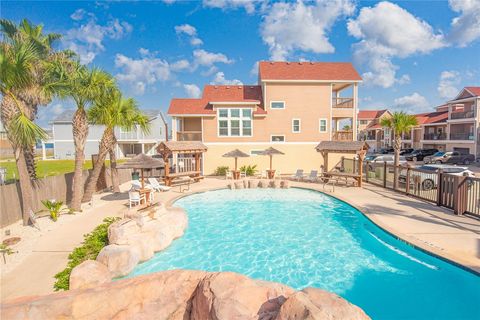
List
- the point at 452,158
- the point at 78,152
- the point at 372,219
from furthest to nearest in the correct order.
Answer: the point at 452,158 < the point at 78,152 < the point at 372,219

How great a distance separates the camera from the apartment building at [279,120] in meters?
24.7

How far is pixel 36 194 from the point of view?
11961mm

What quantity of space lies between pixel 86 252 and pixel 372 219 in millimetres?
10982

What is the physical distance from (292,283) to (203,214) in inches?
284

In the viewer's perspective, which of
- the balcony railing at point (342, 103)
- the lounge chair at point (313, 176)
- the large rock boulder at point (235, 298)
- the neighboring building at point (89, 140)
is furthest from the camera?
the neighboring building at point (89, 140)

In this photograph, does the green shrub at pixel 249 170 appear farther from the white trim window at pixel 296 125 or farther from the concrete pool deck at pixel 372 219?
the concrete pool deck at pixel 372 219

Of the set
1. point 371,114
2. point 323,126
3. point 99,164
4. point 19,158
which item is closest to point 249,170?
point 323,126

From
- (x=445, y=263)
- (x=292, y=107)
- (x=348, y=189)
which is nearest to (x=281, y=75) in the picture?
(x=292, y=107)

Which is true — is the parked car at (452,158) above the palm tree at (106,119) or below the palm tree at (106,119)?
below

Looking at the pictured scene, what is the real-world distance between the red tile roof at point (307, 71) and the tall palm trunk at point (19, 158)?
19628 millimetres

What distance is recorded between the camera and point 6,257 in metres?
7.51

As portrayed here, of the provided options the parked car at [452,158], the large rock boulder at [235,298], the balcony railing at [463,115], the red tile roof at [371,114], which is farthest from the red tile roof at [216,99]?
the red tile roof at [371,114]

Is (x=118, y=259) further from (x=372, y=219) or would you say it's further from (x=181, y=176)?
(x=181, y=176)

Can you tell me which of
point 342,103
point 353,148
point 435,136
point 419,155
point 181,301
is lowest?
point 181,301
